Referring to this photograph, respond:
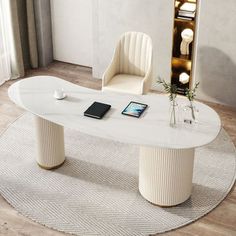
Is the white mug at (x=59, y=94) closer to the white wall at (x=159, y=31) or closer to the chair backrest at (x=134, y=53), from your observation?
the chair backrest at (x=134, y=53)

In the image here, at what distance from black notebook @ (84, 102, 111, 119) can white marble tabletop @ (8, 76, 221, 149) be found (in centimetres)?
4

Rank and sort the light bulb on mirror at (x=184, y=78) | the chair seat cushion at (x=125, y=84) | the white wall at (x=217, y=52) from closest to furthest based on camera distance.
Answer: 1. the chair seat cushion at (x=125, y=84)
2. the white wall at (x=217, y=52)
3. the light bulb on mirror at (x=184, y=78)

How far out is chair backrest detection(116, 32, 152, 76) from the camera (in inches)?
229

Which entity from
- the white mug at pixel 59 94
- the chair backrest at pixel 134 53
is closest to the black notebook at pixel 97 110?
the white mug at pixel 59 94

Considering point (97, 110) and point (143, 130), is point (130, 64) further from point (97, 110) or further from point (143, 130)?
point (143, 130)

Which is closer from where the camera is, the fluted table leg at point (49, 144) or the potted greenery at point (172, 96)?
the potted greenery at point (172, 96)

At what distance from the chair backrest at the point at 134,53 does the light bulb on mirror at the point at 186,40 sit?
0.52 meters

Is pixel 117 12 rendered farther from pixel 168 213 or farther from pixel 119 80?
pixel 168 213

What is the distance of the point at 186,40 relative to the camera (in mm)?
6086

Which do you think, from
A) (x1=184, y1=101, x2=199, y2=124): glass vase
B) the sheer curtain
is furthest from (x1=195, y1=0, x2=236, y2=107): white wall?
the sheer curtain

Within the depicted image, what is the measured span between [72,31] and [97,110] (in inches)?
107

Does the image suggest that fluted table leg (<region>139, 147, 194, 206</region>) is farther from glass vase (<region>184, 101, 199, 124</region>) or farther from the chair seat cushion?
the chair seat cushion

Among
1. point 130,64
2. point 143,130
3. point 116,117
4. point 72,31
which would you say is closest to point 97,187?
point 116,117

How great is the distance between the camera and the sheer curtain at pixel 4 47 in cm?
657
